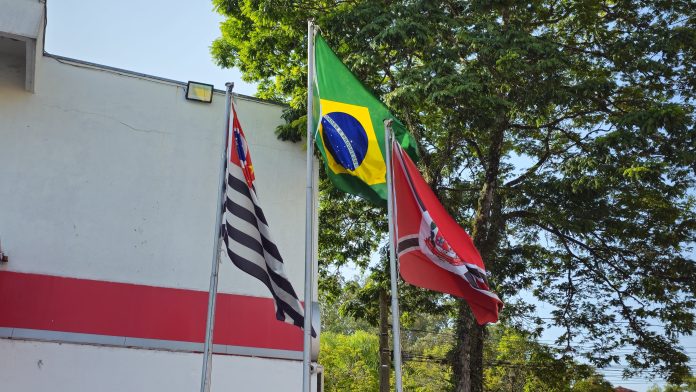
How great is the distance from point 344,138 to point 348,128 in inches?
5.1

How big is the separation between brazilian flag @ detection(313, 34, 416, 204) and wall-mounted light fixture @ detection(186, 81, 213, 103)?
3.45 m

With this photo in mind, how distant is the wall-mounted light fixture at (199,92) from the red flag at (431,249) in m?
4.29

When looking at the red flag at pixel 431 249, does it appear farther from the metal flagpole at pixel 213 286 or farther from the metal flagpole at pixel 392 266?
the metal flagpole at pixel 213 286

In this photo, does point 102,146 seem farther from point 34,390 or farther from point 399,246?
point 399,246

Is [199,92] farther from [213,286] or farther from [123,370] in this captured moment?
[213,286]

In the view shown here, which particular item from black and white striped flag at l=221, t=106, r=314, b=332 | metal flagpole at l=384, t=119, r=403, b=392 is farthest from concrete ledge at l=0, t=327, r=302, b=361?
metal flagpole at l=384, t=119, r=403, b=392

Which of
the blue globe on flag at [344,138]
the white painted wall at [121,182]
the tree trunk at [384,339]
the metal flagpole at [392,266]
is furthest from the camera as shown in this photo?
the tree trunk at [384,339]

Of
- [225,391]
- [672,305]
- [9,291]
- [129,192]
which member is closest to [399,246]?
[225,391]

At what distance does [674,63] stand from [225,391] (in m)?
10.8

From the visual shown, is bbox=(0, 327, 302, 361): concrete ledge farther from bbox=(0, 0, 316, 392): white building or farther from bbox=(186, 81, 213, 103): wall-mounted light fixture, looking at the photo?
bbox=(186, 81, 213, 103): wall-mounted light fixture

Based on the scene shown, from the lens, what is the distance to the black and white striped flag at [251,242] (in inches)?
291

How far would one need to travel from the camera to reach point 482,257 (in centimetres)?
1584

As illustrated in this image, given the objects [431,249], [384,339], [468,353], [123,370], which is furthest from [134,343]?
[384,339]

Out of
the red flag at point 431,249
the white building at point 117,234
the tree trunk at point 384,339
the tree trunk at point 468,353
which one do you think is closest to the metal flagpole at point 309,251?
the red flag at point 431,249
